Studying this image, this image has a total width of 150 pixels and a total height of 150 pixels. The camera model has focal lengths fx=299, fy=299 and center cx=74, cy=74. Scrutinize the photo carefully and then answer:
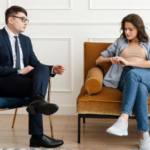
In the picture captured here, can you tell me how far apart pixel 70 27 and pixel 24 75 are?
1252mm

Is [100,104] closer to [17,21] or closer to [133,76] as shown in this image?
[133,76]

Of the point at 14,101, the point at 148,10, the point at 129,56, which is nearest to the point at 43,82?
the point at 14,101

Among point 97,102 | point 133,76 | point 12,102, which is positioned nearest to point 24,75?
point 12,102

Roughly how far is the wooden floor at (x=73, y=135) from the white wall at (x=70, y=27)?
1.70 ft

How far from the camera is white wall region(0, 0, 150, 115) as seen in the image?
355 centimetres

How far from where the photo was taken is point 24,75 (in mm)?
2561

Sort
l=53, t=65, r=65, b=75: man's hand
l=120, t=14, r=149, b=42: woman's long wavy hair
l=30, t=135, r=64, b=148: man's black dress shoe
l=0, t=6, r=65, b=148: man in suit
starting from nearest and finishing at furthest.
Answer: l=0, t=6, r=65, b=148: man in suit, l=30, t=135, r=64, b=148: man's black dress shoe, l=53, t=65, r=65, b=75: man's hand, l=120, t=14, r=149, b=42: woman's long wavy hair

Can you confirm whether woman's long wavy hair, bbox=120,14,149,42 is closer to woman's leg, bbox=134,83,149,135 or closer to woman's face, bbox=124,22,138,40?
woman's face, bbox=124,22,138,40

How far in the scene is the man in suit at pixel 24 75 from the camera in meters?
2.31

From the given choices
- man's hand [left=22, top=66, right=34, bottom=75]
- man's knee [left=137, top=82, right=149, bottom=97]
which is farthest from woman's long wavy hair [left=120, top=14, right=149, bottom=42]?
man's hand [left=22, top=66, right=34, bottom=75]

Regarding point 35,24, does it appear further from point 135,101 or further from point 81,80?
point 135,101

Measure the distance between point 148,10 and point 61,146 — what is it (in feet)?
6.49

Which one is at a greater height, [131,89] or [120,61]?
[120,61]

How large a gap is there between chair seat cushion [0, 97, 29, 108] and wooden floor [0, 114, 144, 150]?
337 millimetres
